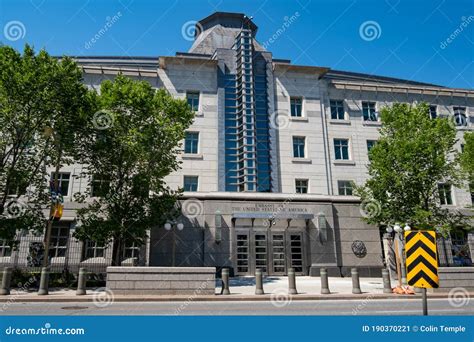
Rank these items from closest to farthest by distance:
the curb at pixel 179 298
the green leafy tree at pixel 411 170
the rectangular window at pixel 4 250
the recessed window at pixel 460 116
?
the curb at pixel 179 298
the green leafy tree at pixel 411 170
the rectangular window at pixel 4 250
the recessed window at pixel 460 116

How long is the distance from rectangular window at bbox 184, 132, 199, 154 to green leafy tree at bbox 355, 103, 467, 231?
13602 mm

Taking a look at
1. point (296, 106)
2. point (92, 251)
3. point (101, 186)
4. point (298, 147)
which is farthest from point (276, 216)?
point (92, 251)

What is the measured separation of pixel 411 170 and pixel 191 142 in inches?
646

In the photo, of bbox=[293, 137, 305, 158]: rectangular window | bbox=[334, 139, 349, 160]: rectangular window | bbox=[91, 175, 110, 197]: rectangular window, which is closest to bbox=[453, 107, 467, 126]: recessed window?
bbox=[334, 139, 349, 160]: rectangular window

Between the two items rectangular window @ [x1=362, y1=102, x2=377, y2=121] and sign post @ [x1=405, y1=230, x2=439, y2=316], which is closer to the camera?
sign post @ [x1=405, y1=230, x2=439, y2=316]

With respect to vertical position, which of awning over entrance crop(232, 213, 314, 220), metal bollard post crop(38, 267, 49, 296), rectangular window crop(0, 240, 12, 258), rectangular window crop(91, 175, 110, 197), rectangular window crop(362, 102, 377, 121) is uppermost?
rectangular window crop(362, 102, 377, 121)

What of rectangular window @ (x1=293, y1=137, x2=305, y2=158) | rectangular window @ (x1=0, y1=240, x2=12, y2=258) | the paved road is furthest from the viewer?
rectangular window @ (x1=293, y1=137, x2=305, y2=158)

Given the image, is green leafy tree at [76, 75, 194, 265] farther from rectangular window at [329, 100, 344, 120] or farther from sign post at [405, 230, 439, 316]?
rectangular window at [329, 100, 344, 120]

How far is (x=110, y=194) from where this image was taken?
19.0 m

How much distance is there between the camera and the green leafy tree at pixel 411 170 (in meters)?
21.7

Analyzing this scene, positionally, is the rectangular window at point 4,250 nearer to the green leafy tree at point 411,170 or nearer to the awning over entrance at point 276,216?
the awning over entrance at point 276,216

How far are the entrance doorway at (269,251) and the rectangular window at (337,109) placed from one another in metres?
12.3

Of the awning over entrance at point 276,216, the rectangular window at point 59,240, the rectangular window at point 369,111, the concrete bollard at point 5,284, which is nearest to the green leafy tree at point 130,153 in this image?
the concrete bollard at point 5,284

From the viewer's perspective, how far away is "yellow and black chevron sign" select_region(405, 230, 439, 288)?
20.4 ft
